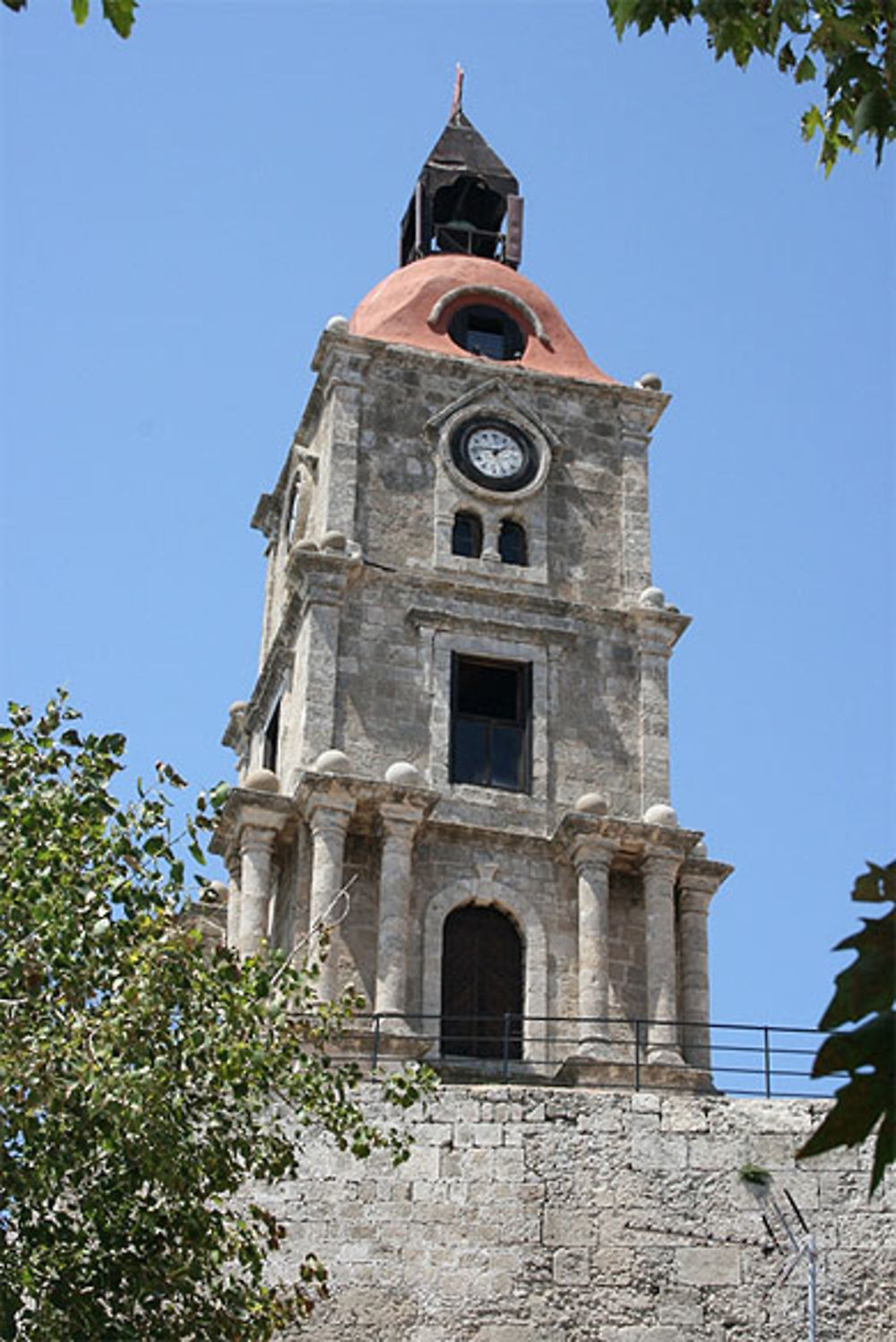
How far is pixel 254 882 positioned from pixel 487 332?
10.5 metres

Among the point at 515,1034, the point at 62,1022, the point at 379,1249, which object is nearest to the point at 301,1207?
the point at 379,1249

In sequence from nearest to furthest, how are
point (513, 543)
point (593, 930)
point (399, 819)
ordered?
point (399, 819)
point (593, 930)
point (513, 543)

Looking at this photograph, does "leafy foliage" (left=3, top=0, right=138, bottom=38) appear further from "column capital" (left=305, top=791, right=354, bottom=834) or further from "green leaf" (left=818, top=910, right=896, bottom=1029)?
"column capital" (left=305, top=791, right=354, bottom=834)

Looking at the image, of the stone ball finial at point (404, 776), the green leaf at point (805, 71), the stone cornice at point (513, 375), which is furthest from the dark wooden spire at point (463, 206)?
the green leaf at point (805, 71)

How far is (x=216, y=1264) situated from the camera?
15.1 meters

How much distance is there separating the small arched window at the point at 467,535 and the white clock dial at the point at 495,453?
2.60 feet

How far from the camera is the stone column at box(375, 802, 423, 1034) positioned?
27.1 meters

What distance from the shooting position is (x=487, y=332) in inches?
1356

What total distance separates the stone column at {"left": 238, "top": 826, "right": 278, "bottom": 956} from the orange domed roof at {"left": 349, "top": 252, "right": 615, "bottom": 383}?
8.39 meters

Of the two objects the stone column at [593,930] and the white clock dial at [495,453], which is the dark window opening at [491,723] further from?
the white clock dial at [495,453]

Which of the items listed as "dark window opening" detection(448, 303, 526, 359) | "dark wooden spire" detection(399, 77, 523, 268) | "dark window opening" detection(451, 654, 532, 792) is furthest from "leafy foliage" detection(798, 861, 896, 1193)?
"dark wooden spire" detection(399, 77, 523, 268)

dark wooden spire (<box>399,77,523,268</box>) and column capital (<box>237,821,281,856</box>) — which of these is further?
dark wooden spire (<box>399,77,523,268</box>)

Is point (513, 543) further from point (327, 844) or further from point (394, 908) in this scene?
point (394, 908)

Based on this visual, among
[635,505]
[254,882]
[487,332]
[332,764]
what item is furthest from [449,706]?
[487,332]
